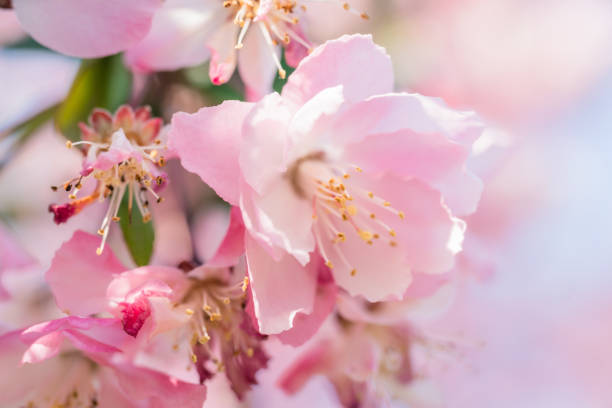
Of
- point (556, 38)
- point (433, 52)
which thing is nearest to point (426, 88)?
point (433, 52)

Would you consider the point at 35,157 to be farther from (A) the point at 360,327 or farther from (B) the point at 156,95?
(A) the point at 360,327

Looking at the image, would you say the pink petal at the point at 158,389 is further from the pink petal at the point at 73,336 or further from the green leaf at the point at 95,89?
the green leaf at the point at 95,89

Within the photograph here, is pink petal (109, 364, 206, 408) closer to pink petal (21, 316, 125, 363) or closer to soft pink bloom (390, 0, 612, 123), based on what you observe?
pink petal (21, 316, 125, 363)

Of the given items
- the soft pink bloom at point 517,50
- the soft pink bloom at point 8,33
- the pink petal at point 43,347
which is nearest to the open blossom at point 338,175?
the pink petal at point 43,347

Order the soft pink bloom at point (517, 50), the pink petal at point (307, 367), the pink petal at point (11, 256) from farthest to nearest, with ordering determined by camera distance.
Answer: the soft pink bloom at point (517, 50) → the pink petal at point (307, 367) → the pink petal at point (11, 256)

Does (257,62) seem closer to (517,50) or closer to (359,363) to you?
(359,363)
